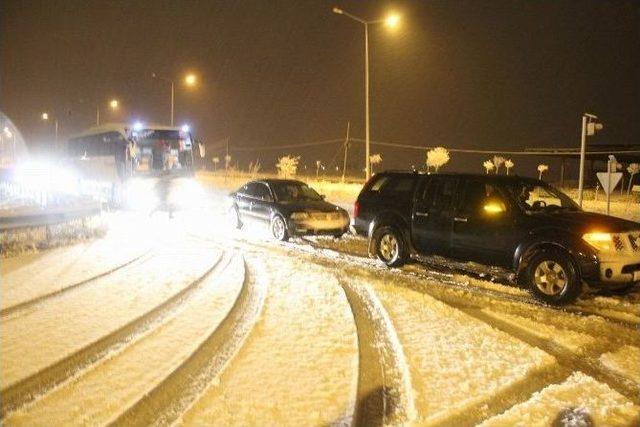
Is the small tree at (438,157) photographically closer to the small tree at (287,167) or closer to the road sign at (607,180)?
the small tree at (287,167)

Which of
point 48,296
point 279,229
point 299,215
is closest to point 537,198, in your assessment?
point 299,215

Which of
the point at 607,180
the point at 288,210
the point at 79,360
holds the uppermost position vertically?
the point at 607,180

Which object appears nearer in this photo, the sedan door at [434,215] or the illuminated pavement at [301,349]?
the illuminated pavement at [301,349]

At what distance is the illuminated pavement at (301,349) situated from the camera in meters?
4.21

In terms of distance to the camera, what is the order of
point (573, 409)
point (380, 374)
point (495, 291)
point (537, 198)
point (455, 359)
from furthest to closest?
point (537, 198), point (495, 291), point (455, 359), point (380, 374), point (573, 409)

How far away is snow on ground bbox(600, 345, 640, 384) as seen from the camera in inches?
198

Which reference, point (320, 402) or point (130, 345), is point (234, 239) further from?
point (320, 402)

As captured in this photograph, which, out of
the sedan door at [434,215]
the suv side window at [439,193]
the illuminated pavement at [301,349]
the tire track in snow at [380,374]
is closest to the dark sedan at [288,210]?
the illuminated pavement at [301,349]

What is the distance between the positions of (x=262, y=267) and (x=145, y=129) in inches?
559

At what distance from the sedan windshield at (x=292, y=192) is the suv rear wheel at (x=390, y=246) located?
165 inches

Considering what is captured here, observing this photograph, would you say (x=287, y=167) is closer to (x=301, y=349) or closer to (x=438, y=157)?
(x=438, y=157)

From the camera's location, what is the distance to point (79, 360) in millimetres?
5184

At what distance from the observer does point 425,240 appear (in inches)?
380

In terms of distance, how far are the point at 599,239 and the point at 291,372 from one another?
4.87 m
